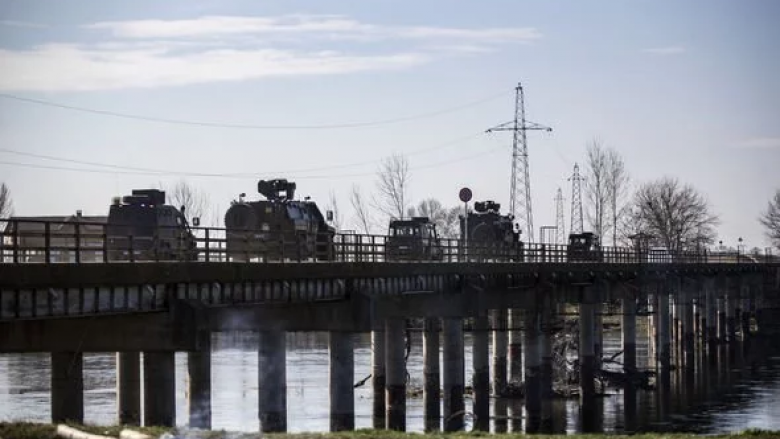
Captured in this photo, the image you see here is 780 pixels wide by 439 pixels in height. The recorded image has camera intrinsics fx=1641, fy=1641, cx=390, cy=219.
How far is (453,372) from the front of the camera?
214 ft

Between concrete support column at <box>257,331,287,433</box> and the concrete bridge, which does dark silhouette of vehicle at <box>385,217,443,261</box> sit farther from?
concrete support column at <box>257,331,287,433</box>

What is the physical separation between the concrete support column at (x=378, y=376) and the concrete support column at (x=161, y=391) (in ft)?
78.2

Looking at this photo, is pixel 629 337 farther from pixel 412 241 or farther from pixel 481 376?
pixel 412 241

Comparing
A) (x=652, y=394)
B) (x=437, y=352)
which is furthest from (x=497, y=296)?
(x=652, y=394)

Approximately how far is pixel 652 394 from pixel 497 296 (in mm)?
12349

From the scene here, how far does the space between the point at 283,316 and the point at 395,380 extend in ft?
38.4

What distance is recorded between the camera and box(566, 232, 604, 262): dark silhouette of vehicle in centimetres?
9312

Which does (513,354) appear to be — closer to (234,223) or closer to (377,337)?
(377,337)

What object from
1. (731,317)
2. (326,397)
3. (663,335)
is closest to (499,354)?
(326,397)

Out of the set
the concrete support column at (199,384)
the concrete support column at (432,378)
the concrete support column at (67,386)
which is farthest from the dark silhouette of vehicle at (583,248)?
the concrete support column at (67,386)

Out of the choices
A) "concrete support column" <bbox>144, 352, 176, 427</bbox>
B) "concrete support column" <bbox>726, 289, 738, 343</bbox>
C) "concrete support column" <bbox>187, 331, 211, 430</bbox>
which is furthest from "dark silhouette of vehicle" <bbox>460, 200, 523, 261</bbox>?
"concrete support column" <bbox>144, 352, 176, 427</bbox>

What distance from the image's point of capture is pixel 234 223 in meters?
66.2

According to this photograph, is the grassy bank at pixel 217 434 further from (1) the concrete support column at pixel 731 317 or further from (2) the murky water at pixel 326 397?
(1) the concrete support column at pixel 731 317

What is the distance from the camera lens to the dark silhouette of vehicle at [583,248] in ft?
306
